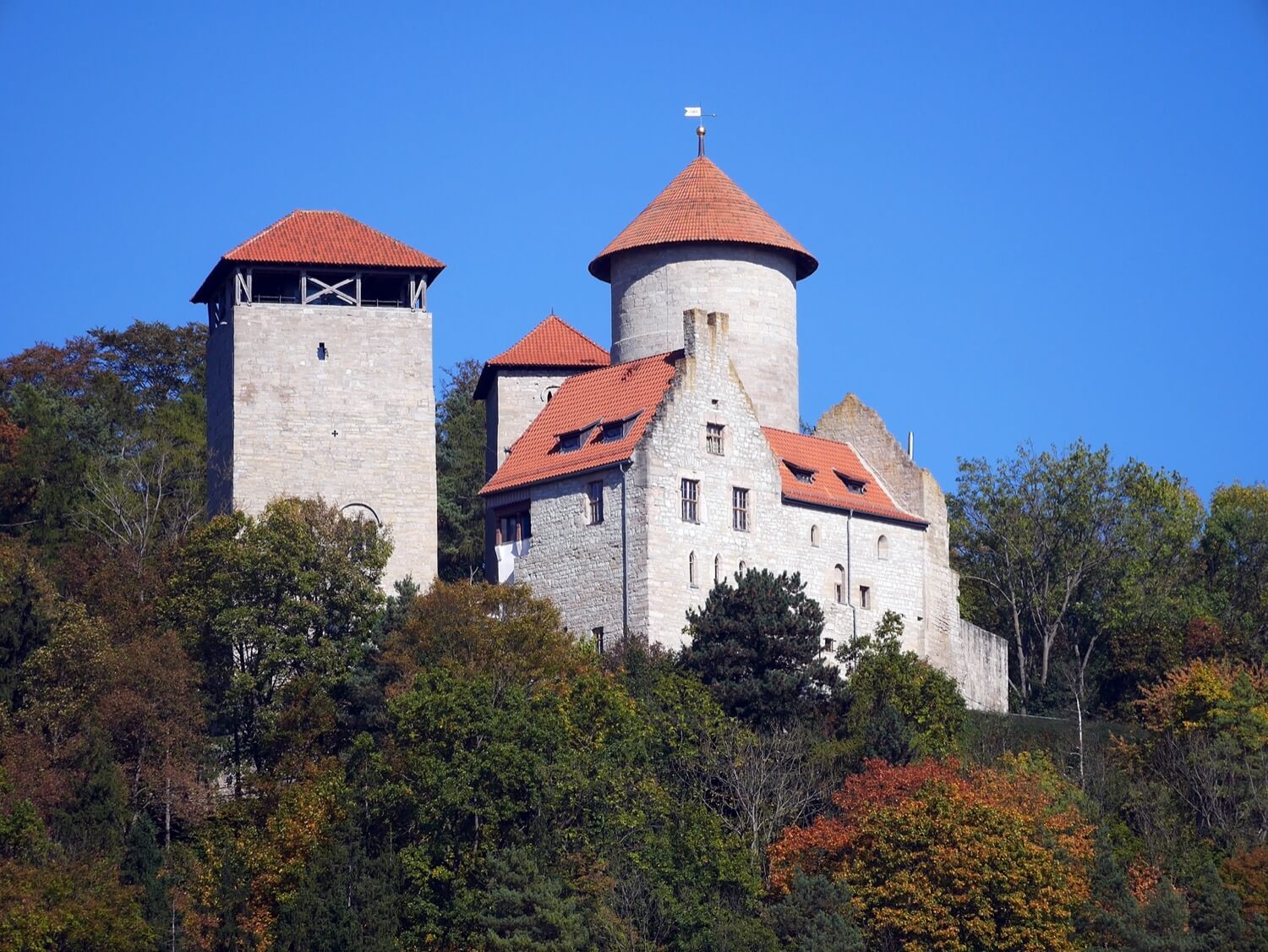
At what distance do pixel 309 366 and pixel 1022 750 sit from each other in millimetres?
21182

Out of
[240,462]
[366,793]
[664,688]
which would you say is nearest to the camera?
[366,793]

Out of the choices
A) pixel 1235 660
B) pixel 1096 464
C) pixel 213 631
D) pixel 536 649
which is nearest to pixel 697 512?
pixel 536 649

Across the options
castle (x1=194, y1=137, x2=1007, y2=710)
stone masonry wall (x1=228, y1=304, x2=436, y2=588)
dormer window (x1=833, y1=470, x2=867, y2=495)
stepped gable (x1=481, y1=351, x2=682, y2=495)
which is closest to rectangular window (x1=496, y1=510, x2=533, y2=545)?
castle (x1=194, y1=137, x2=1007, y2=710)

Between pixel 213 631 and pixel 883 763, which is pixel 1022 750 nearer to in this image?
pixel 883 763

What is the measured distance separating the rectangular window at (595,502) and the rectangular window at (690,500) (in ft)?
6.54

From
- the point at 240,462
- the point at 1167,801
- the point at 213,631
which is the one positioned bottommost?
the point at 1167,801

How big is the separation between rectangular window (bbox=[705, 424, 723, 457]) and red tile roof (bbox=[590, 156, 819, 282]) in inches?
333

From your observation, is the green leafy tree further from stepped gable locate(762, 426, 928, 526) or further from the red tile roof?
the red tile roof

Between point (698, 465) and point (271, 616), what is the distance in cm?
1125

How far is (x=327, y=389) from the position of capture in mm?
72250

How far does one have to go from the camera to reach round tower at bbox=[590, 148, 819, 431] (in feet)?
243

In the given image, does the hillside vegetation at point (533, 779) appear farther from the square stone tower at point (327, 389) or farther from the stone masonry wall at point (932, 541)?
the square stone tower at point (327, 389)

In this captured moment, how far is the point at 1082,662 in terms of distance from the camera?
3189 inches

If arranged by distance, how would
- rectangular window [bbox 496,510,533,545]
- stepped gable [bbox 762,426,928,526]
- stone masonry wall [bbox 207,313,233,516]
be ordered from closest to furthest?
rectangular window [bbox 496,510,533,545]
stepped gable [bbox 762,426,928,526]
stone masonry wall [bbox 207,313,233,516]
